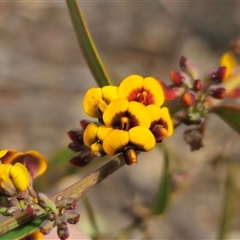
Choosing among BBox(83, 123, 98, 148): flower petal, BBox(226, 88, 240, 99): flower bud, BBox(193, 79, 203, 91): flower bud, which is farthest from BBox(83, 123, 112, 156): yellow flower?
BBox(226, 88, 240, 99): flower bud

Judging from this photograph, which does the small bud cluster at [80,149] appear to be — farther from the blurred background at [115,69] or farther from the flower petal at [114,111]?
the blurred background at [115,69]

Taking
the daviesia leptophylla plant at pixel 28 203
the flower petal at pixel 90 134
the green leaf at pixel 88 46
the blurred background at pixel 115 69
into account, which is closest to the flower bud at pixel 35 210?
the daviesia leptophylla plant at pixel 28 203

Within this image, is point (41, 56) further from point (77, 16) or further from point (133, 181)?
point (77, 16)

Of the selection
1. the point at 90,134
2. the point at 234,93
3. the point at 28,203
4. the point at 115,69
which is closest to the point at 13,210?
the point at 28,203

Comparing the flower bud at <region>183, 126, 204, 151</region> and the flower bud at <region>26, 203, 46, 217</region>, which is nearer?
the flower bud at <region>26, 203, 46, 217</region>

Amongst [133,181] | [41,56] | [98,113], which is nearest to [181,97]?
[98,113]

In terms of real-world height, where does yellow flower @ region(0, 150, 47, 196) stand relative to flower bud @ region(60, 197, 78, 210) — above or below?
above

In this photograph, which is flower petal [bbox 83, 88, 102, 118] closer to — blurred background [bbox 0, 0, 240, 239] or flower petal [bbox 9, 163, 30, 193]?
flower petal [bbox 9, 163, 30, 193]
